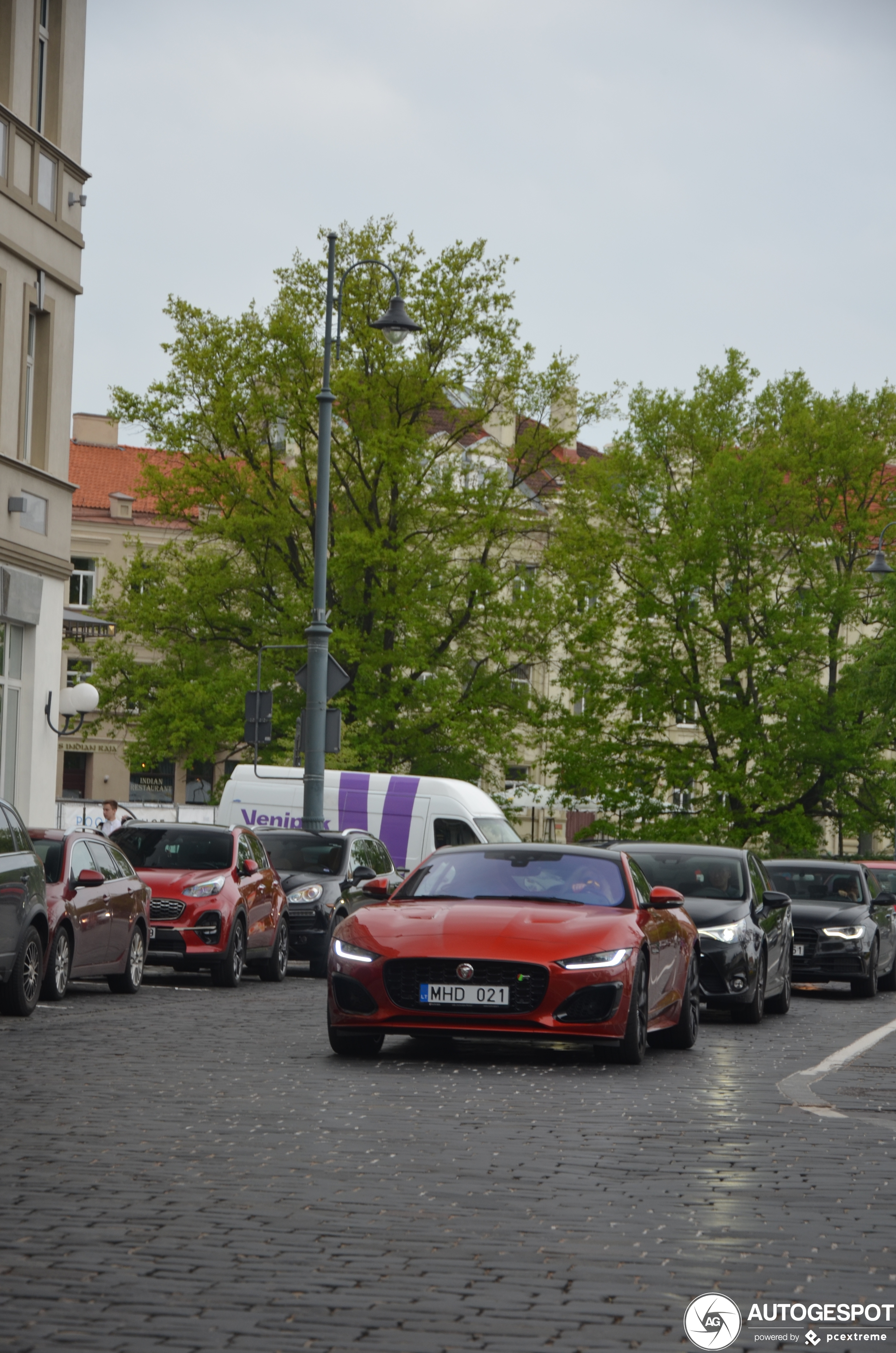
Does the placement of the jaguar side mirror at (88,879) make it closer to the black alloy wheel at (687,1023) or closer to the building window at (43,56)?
the black alloy wheel at (687,1023)

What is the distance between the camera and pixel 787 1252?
259 inches

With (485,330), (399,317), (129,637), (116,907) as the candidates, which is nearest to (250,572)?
(129,637)

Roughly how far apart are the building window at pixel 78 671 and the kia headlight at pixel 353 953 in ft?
127

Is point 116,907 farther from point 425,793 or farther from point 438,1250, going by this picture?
point 425,793

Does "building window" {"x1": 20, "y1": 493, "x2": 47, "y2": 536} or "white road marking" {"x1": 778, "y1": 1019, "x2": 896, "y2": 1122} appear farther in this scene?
"building window" {"x1": 20, "y1": 493, "x2": 47, "y2": 536}

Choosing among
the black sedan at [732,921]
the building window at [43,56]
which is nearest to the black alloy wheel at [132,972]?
the black sedan at [732,921]

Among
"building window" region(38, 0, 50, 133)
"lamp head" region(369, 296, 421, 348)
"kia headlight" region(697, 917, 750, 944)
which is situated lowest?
"kia headlight" region(697, 917, 750, 944)

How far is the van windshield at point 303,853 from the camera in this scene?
2622 cm

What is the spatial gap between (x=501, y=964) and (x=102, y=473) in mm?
72620

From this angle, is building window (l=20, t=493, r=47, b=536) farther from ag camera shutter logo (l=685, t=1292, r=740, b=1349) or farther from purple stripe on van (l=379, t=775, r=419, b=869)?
ag camera shutter logo (l=685, t=1292, r=740, b=1349)

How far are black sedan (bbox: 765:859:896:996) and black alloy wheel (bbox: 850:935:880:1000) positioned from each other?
0.01 m

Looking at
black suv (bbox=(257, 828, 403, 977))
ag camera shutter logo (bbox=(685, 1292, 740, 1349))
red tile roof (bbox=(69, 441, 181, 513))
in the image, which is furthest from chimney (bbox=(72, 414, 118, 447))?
ag camera shutter logo (bbox=(685, 1292, 740, 1349))

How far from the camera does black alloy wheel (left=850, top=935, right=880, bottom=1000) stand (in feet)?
81.0

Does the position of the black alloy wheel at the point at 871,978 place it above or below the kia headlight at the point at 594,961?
below
